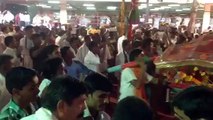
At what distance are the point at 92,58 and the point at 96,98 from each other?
366 cm

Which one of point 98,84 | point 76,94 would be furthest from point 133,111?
point 98,84

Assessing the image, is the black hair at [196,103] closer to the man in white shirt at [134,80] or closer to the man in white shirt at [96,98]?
the man in white shirt at [96,98]

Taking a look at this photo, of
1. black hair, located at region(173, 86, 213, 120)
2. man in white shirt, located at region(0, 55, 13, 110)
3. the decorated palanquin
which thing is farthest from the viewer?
the decorated palanquin

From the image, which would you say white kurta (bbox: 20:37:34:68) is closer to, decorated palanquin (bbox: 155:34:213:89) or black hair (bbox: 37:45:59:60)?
black hair (bbox: 37:45:59:60)

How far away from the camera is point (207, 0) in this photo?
1597cm

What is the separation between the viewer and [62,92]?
2467mm

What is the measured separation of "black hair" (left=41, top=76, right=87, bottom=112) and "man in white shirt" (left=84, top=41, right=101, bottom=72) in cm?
423

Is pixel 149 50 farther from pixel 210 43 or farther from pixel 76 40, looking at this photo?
pixel 76 40

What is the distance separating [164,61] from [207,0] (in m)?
10.6

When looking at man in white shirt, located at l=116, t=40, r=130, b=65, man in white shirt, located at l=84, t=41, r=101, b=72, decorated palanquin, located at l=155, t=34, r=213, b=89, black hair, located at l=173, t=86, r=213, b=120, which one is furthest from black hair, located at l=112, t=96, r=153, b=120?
man in white shirt, located at l=116, t=40, r=130, b=65

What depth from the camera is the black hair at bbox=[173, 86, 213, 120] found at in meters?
1.95

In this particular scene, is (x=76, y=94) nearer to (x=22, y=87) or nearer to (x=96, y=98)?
(x=96, y=98)

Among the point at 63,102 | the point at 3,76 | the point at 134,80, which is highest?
the point at 63,102

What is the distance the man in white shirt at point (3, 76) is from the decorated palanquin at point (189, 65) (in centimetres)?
256
